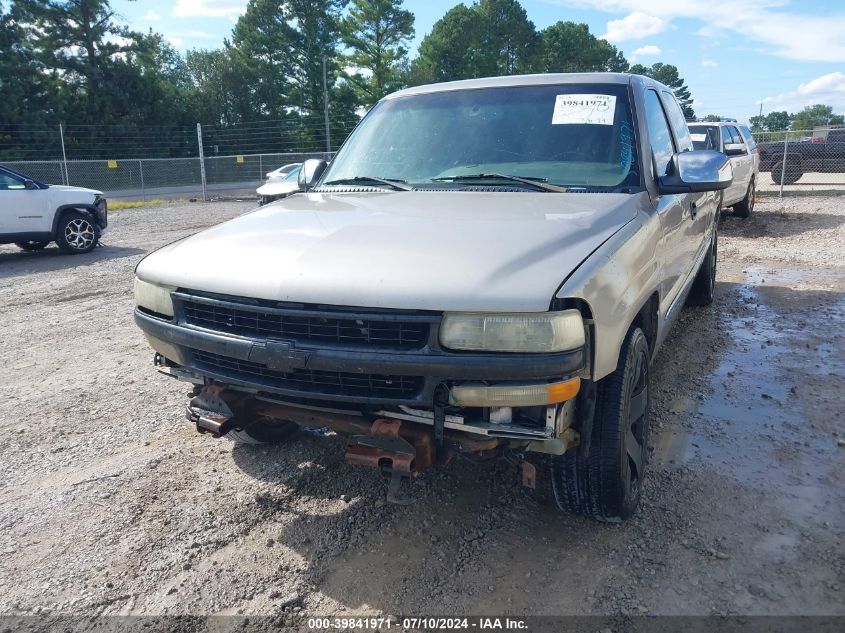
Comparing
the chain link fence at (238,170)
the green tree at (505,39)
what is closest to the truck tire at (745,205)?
the chain link fence at (238,170)

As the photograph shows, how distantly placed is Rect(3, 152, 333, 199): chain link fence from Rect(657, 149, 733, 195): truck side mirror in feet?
79.2

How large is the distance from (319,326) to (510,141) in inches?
67.3

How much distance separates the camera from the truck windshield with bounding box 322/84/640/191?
3.29 metres

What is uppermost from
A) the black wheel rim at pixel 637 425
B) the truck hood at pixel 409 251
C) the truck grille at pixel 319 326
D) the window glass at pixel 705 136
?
the window glass at pixel 705 136

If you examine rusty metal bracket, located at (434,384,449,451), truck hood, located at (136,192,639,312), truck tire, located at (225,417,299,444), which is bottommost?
truck tire, located at (225,417,299,444)

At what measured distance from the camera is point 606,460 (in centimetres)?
254

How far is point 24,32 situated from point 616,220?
4433cm

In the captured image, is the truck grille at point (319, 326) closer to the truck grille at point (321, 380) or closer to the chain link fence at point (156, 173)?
the truck grille at point (321, 380)

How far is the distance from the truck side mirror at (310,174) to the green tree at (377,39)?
4792cm

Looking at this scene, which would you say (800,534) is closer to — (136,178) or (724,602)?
(724,602)

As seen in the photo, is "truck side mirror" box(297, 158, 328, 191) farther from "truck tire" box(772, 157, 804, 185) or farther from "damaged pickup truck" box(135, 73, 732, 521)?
"truck tire" box(772, 157, 804, 185)

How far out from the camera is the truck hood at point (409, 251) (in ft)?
7.18

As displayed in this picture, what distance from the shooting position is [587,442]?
2484 millimetres

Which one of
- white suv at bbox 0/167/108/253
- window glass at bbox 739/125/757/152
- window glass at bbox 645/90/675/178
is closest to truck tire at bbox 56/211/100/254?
white suv at bbox 0/167/108/253
